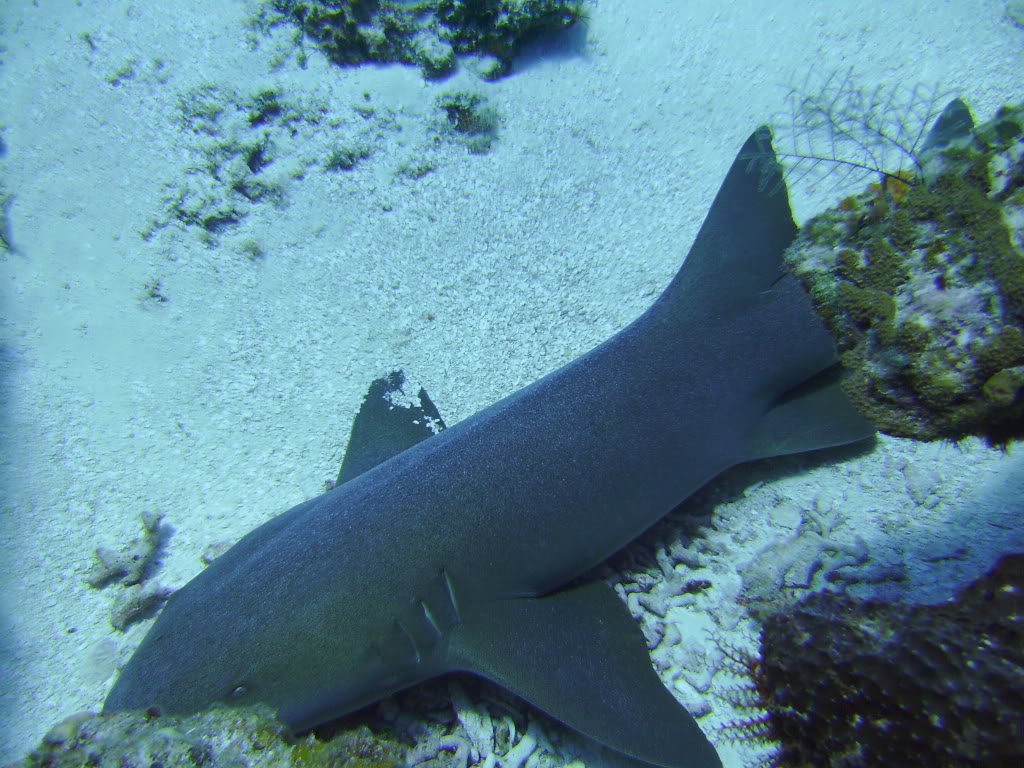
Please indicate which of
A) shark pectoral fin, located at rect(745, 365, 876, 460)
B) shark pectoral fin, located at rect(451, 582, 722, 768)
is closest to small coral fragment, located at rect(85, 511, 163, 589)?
shark pectoral fin, located at rect(451, 582, 722, 768)

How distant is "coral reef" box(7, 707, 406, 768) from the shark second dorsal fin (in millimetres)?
1411

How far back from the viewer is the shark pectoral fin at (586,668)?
2195 mm

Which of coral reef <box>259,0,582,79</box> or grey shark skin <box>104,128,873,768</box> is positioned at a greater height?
coral reef <box>259,0,582,79</box>

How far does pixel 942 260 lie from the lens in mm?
2223

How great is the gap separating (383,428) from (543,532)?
140 centimetres

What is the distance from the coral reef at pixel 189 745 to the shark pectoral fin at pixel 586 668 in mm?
675

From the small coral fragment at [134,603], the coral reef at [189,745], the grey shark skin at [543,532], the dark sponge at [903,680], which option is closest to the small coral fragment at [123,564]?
the small coral fragment at [134,603]

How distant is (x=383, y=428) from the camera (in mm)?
3350

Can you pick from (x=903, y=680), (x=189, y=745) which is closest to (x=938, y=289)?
(x=903, y=680)

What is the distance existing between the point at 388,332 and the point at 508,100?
2824mm

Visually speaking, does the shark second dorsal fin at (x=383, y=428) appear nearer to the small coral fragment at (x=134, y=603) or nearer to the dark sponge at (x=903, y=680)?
the small coral fragment at (x=134, y=603)

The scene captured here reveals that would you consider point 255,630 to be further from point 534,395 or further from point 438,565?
point 534,395

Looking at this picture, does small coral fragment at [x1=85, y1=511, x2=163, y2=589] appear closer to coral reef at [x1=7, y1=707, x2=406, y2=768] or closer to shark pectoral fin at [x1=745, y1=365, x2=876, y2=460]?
coral reef at [x1=7, y1=707, x2=406, y2=768]

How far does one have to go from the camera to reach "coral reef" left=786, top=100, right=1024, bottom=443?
81.3 inches
